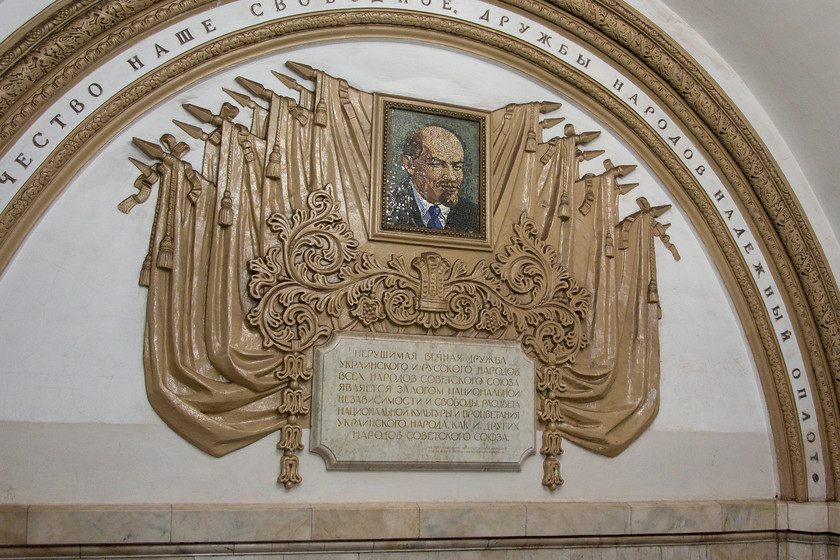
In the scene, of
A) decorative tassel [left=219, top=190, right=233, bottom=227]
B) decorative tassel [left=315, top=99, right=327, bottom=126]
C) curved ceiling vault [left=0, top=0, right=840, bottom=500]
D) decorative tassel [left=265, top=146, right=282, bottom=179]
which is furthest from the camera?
curved ceiling vault [left=0, top=0, right=840, bottom=500]

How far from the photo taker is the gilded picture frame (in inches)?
194

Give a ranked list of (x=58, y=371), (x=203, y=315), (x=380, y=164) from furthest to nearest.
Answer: (x=380, y=164) < (x=203, y=315) < (x=58, y=371)

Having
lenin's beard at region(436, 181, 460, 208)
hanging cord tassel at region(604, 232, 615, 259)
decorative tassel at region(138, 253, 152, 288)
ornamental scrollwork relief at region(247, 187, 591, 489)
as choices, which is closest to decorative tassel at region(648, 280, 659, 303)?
hanging cord tassel at region(604, 232, 615, 259)

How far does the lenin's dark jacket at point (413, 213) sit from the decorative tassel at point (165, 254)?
1.17m

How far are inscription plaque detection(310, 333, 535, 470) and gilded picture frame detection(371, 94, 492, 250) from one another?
0.62 metres

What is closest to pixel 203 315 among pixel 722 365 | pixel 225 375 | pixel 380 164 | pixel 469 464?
pixel 225 375

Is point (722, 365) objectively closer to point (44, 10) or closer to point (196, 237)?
point (196, 237)

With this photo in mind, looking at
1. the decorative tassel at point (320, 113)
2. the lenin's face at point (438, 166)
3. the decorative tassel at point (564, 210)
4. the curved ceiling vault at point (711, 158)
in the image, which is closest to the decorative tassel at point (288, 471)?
the lenin's face at point (438, 166)

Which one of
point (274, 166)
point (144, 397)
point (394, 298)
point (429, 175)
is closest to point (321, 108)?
point (274, 166)

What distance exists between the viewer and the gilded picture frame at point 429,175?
4.93m

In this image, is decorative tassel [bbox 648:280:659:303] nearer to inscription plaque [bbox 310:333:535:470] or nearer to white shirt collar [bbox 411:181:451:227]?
inscription plaque [bbox 310:333:535:470]

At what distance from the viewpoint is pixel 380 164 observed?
4941 millimetres

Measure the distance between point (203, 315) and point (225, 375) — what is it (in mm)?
320

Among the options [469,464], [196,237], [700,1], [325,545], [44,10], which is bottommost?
[325,545]
